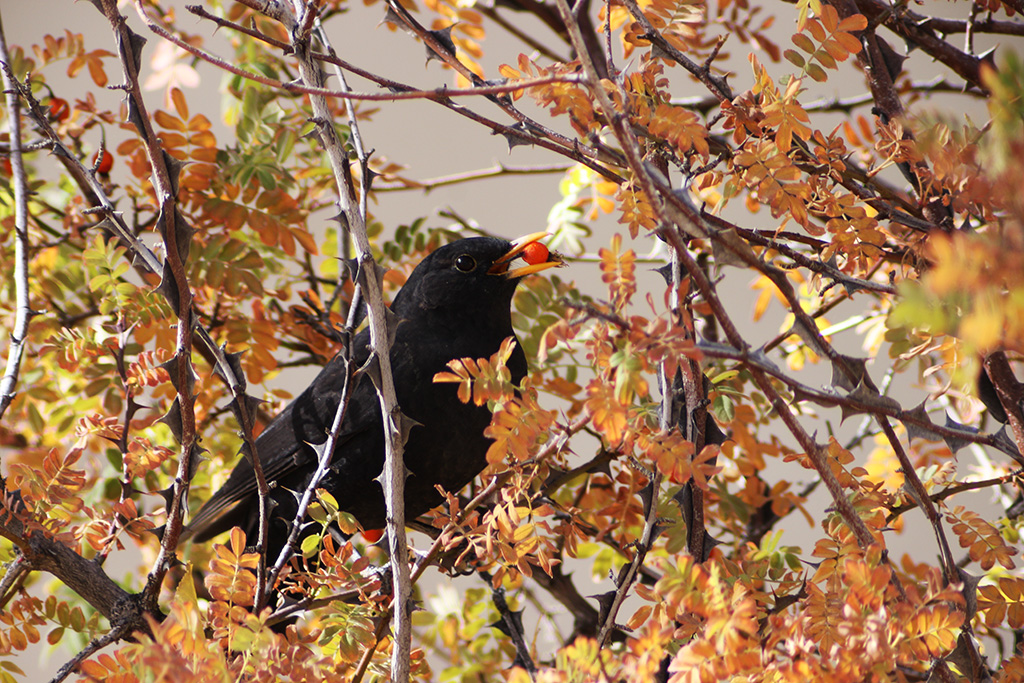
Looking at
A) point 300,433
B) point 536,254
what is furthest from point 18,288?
point 536,254

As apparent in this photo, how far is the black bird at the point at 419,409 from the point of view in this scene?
2.08 m

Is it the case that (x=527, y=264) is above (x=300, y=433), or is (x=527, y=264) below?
above

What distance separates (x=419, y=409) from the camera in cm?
207

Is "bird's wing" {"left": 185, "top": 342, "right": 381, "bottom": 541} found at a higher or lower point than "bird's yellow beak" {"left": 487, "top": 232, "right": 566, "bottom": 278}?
lower

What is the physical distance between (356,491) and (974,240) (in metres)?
1.86

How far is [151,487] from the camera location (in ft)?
6.98

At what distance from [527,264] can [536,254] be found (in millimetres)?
125

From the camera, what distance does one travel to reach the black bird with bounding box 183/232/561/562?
6.82 feet

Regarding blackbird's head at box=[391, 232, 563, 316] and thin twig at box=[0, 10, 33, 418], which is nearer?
thin twig at box=[0, 10, 33, 418]

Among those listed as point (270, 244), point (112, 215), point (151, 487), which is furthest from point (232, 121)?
point (112, 215)

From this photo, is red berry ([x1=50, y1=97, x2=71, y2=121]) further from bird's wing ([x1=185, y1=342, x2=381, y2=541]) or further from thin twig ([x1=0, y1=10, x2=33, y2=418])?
bird's wing ([x1=185, y1=342, x2=381, y2=541])

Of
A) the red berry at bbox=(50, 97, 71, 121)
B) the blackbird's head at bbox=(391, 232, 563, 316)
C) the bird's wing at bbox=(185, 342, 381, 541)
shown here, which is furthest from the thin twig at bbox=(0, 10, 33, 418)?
the blackbird's head at bbox=(391, 232, 563, 316)

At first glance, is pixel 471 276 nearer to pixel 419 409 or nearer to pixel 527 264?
pixel 527 264

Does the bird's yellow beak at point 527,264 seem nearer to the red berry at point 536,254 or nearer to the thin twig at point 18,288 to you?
the red berry at point 536,254
